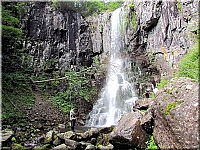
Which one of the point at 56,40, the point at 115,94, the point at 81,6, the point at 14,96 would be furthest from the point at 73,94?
the point at 81,6

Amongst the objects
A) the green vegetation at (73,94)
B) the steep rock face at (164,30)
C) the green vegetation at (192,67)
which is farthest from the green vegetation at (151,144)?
the green vegetation at (73,94)

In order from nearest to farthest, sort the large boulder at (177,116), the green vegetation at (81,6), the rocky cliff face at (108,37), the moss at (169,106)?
1. the large boulder at (177,116)
2. the moss at (169,106)
3. the rocky cliff face at (108,37)
4. the green vegetation at (81,6)

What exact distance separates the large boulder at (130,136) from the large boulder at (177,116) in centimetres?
59

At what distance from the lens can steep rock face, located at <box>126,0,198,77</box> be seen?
14.3m

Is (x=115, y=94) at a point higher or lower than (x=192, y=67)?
lower

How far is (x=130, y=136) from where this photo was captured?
18.5 feet

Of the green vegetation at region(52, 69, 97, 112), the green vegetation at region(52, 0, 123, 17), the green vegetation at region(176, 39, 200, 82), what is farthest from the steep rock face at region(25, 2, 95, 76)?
the green vegetation at region(176, 39, 200, 82)

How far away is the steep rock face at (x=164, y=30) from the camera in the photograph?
14.3 metres

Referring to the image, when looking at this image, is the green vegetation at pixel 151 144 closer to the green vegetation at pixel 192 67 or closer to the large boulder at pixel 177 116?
the large boulder at pixel 177 116

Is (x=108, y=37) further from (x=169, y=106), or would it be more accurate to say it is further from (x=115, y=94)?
(x=169, y=106)

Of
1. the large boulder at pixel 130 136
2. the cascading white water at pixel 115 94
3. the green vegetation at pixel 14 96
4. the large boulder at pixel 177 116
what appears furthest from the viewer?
the cascading white water at pixel 115 94

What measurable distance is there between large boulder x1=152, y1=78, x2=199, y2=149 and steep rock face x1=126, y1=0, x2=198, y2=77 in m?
8.53

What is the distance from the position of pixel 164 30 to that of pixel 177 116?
13.6m

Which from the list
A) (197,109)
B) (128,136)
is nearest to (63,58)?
(128,136)
